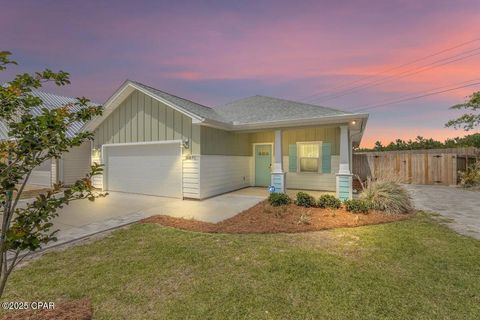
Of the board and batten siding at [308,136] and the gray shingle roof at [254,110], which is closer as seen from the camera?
the gray shingle roof at [254,110]

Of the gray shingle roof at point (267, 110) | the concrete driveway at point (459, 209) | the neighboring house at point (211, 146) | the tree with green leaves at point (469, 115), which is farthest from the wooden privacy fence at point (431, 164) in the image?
the gray shingle roof at point (267, 110)

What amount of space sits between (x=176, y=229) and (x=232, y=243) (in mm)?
1668

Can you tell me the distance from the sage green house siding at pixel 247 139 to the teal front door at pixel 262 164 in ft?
1.21

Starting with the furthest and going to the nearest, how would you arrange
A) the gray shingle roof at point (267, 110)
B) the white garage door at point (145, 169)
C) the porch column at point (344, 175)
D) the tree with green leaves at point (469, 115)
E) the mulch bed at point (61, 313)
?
the tree with green leaves at point (469, 115) < the gray shingle roof at point (267, 110) < the white garage door at point (145, 169) < the porch column at point (344, 175) < the mulch bed at point (61, 313)

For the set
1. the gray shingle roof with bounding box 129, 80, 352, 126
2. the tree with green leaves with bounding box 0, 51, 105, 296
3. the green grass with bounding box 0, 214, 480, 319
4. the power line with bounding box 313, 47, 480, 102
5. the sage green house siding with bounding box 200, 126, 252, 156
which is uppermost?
the power line with bounding box 313, 47, 480, 102

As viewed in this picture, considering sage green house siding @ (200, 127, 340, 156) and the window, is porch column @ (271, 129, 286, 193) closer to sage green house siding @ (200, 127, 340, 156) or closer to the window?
sage green house siding @ (200, 127, 340, 156)

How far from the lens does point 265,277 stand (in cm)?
340

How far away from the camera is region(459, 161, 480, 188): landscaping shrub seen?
1259cm

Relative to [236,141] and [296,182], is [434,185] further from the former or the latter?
[236,141]

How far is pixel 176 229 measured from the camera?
5.65m

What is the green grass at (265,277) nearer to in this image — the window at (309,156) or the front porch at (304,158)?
the front porch at (304,158)

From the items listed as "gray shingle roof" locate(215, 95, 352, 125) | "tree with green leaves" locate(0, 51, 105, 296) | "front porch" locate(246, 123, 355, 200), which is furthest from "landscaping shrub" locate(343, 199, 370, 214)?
"tree with green leaves" locate(0, 51, 105, 296)

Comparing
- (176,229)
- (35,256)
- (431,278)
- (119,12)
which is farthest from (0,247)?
(119,12)

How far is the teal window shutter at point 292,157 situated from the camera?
11.9m
